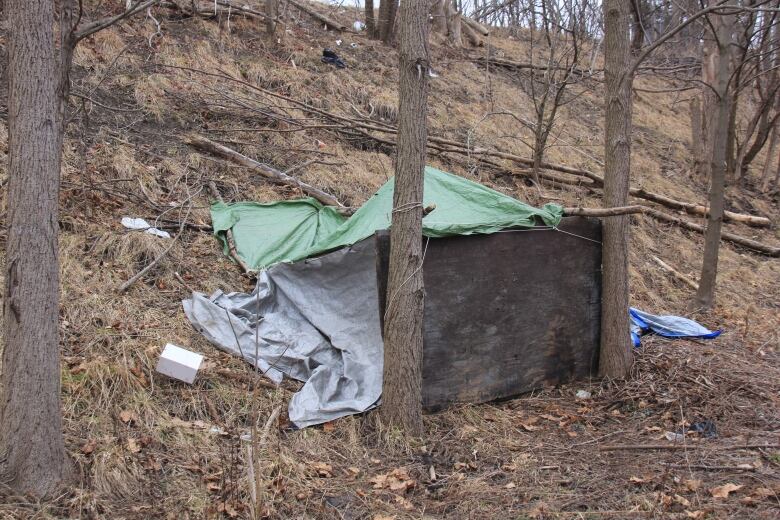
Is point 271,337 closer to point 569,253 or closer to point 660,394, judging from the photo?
point 569,253

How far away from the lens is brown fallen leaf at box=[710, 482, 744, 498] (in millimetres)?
3902

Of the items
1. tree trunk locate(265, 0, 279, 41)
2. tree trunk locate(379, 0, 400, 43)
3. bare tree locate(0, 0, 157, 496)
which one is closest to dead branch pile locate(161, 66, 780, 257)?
tree trunk locate(265, 0, 279, 41)

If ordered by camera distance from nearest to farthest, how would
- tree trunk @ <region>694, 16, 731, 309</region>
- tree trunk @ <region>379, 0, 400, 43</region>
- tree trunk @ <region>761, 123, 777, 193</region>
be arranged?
tree trunk @ <region>694, 16, 731, 309</region> → tree trunk @ <region>761, 123, 777, 193</region> → tree trunk @ <region>379, 0, 400, 43</region>

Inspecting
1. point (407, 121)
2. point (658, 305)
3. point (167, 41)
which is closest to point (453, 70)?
point (167, 41)

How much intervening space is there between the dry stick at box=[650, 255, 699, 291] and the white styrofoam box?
7.44 metres

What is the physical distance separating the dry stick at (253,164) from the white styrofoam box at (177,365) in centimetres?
382

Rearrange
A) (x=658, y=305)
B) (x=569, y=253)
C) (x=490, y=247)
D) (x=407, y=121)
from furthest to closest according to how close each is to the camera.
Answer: (x=658, y=305) → (x=569, y=253) → (x=490, y=247) → (x=407, y=121)

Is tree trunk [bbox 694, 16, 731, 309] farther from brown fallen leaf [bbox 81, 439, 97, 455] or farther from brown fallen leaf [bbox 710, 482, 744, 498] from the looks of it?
brown fallen leaf [bbox 81, 439, 97, 455]

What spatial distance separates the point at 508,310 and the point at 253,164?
4.40m

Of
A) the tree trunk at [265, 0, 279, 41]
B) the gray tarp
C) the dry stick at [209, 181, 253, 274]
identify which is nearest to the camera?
the gray tarp

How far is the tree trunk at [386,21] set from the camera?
1474 centimetres

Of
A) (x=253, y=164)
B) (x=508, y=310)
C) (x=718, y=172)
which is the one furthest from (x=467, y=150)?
(x=508, y=310)

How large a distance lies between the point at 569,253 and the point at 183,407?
133 inches

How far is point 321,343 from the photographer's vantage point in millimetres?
5812
